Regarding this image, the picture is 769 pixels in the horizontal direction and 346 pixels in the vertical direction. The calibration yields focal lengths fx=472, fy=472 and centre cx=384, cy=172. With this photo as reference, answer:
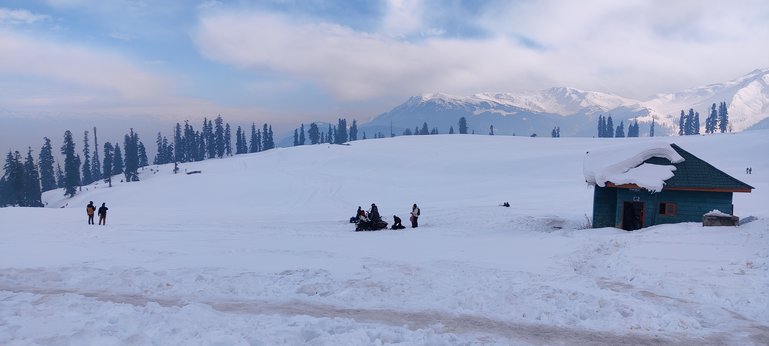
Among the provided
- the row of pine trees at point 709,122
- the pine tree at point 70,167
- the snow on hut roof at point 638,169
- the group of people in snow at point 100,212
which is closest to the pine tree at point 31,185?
the pine tree at point 70,167

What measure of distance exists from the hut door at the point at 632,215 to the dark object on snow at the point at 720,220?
150 inches

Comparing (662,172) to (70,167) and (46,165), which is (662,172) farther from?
(46,165)

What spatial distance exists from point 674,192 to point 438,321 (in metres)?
19.5

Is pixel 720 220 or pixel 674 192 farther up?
pixel 674 192

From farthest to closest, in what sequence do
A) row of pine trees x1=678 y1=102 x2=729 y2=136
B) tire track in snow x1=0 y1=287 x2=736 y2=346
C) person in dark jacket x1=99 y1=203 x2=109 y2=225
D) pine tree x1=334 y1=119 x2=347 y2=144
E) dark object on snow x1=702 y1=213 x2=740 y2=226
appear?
1. pine tree x1=334 y1=119 x2=347 y2=144
2. row of pine trees x1=678 y1=102 x2=729 y2=136
3. person in dark jacket x1=99 y1=203 x2=109 y2=225
4. dark object on snow x1=702 y1=213 x2=740 y2=226
5. tire track in snow x1=0 y1=287 x2=736 y2=346

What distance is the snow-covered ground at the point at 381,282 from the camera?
31.0ft

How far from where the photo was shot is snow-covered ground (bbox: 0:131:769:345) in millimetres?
9461

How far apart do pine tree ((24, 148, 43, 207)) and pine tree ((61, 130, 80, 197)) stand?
9.53 meters

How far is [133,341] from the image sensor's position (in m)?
8.71

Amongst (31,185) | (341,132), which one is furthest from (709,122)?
(31,185)

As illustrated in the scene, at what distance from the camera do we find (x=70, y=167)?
9462 centimetres

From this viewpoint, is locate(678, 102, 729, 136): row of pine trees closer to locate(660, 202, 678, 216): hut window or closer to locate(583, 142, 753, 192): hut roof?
locate(583, 142, 753, 192): hut roof

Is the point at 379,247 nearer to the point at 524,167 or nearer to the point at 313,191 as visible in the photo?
the point at 313,191

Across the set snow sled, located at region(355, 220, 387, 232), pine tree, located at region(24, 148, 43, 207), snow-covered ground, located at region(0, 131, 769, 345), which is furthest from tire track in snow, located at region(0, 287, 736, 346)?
pine tree, located at region(24, 148, 43, 207)
